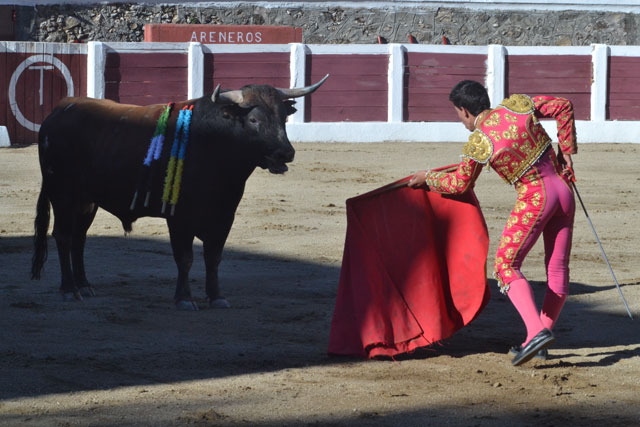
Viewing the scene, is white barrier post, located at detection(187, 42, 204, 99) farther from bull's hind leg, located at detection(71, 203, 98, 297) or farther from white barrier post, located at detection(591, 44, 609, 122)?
bull's hind leg, located at detection(71, 203, 98, 297)

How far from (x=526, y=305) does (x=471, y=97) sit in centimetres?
73

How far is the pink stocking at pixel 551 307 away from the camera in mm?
3873

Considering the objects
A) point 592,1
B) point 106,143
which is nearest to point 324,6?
point 592,1

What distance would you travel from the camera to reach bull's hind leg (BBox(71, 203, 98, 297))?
5.13 m

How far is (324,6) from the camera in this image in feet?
51.1

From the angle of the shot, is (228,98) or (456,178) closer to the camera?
(456,178)

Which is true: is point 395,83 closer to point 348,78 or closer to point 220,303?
point 348,78

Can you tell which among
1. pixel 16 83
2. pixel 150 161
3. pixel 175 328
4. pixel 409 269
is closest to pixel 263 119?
pixel 150 161

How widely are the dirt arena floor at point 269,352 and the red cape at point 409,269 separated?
12 centimetres

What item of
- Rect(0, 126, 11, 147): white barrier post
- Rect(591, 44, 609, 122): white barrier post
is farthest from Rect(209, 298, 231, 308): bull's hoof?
Rect(591, 44, 609, 122): white barrier post

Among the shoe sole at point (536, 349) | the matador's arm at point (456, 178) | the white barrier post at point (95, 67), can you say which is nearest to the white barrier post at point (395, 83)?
the white barrier post at point (95, 67)

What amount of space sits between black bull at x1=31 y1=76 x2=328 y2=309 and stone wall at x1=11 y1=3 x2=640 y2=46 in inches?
402

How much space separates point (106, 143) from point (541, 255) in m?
2.82

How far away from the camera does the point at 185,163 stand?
4.92m
